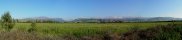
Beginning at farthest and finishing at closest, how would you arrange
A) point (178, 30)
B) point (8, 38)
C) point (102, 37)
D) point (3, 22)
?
point (3, 22) < point (178, 30) < point (102, 37) < point (8, 38)

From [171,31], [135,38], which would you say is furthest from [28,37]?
[171,31]

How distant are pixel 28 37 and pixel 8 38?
2.48 feet

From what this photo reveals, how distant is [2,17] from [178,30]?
27.1 metres

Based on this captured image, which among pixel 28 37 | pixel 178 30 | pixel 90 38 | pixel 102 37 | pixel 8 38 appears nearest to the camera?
pixel 8 38

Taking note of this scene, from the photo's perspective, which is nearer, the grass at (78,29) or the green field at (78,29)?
the green field at (78,29)

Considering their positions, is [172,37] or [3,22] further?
[3,22]

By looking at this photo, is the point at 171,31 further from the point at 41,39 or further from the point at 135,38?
the point at 41,39

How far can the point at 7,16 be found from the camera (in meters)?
38.0

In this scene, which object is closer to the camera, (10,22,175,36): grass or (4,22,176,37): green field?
(4,22,176,37): green field

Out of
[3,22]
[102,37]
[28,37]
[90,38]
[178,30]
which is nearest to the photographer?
[28,37]

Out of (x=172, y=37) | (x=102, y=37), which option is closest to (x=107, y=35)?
(x=102, y=37)

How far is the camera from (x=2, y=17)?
37.9 metres

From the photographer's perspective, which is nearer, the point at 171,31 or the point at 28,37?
the point at 28,37

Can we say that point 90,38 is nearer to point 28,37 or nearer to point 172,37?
point 28,37
